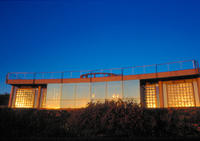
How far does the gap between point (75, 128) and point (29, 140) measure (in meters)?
3.16

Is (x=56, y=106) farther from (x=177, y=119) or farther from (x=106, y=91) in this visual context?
(x=177, y=119)

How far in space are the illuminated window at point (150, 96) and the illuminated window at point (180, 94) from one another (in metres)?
1.57

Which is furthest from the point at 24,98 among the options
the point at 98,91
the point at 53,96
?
the point at 98,91

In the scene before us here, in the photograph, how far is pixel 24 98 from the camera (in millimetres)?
25297

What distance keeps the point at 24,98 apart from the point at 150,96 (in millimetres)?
16052

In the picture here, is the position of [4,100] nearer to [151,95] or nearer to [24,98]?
[24,98]

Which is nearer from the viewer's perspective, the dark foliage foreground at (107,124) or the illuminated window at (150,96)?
the dark foliage foreground at (107,124)

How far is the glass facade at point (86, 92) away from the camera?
2005cm

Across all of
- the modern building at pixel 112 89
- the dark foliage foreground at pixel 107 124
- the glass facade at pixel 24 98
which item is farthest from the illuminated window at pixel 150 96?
the glass facade at pixel 24 98

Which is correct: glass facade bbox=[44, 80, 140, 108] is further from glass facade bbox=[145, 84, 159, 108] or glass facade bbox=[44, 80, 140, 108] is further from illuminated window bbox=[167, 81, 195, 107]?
illuminated window bbox=[167, 81, 195, 107]

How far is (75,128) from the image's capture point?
8883 mm

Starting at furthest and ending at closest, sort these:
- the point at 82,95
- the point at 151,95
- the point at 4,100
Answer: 1. the point at 4,100
2. the point at 82,95
3. the point at 151,95

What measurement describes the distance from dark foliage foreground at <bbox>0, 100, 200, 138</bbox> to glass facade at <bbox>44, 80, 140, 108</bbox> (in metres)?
10.4

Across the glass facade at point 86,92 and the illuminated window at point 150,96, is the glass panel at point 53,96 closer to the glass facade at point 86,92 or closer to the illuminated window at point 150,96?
the glass facade at point 86,92
